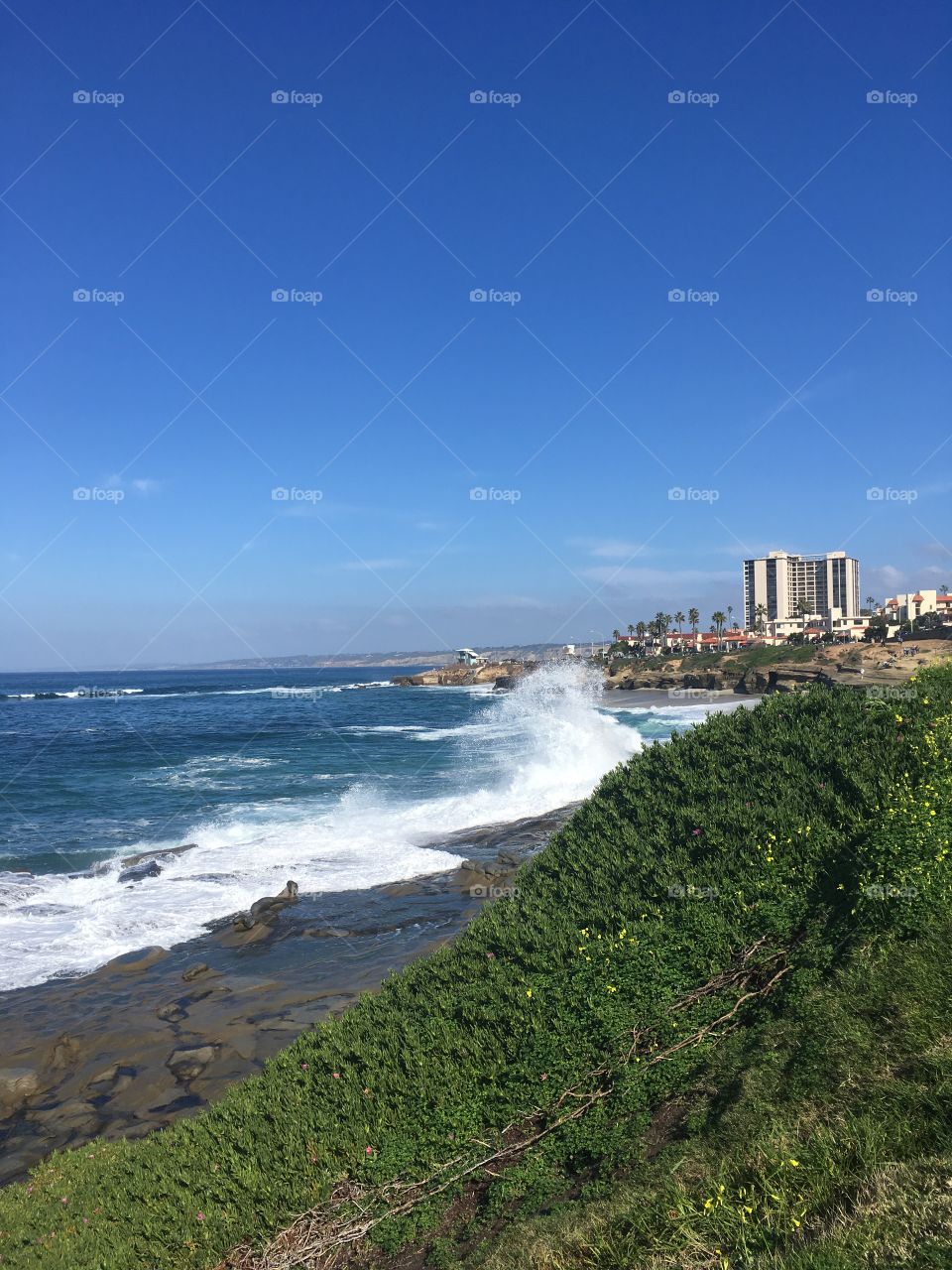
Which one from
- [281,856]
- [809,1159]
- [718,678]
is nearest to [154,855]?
[281,856]

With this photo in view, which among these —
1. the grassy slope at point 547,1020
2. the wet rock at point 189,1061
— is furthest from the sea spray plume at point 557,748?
the grassy slope at point 547,1020

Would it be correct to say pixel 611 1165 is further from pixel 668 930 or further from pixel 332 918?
pixel 332 918

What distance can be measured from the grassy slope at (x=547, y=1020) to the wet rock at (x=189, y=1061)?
2.95 m

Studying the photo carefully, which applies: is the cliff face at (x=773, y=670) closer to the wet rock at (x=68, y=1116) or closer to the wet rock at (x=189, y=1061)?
the wet rock at (x=189, y=1061)

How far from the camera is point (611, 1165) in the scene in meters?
5.27

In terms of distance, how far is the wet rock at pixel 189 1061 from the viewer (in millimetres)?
10016

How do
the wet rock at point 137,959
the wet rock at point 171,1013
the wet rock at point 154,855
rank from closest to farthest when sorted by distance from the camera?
the wet rock at point 171,1013 < the wet rock at point 137,959 < the wet rock at point 154,855

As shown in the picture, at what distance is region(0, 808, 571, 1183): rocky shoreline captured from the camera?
9.40 meters

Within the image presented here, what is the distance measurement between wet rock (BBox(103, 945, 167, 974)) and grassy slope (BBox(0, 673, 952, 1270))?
7.02 metres

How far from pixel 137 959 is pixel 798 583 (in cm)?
18791

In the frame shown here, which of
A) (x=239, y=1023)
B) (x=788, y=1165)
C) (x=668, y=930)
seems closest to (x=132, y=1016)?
(x=239, y=1023)

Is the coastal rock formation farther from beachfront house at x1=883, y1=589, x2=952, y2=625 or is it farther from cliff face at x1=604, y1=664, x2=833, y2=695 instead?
beachfront house at x1=883, y1=589, x2=952, y2=625

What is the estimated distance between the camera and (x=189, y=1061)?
1026cm

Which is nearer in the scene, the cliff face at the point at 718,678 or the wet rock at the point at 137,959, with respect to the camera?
the wet rock at the point at 137,959
